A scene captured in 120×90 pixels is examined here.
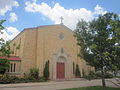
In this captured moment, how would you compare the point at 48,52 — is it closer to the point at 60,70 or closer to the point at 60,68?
the point at 60,68

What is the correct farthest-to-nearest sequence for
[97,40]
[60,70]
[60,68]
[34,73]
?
[60,68], [60,70], [34,73], [97,40]

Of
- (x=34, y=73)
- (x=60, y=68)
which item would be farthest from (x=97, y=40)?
(x=60, y=68)

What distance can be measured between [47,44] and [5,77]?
931 centimetres

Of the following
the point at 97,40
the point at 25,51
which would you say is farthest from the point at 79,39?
the point at 25,51

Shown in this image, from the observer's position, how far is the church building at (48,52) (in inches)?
984

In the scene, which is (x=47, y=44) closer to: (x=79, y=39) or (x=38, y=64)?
(x=38, y=64)

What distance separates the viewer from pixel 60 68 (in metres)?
26.8

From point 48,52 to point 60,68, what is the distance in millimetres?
3615

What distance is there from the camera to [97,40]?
42.2 ft

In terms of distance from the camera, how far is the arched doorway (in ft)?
86.2

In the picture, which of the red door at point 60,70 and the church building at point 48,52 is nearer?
the church building at point 48,52

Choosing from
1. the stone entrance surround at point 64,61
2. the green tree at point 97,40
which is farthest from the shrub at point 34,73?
the green tree at point 97,40

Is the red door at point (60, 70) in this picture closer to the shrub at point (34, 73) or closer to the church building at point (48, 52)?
the church building at point (48, 52)

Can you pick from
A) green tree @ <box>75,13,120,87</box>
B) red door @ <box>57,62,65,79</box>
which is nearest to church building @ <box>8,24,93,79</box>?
red door @ <box>57,62,65,79</box>
